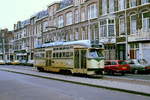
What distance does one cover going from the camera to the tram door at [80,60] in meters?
22.5

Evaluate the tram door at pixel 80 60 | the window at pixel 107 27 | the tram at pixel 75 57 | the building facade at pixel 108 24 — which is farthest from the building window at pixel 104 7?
the tram door at pixel 80 60

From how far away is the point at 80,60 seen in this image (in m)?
23.0

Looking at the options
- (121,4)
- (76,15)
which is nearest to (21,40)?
(76,15)

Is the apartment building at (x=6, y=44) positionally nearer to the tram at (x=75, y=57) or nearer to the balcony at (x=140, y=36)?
the balcony at (x=140, y=36)

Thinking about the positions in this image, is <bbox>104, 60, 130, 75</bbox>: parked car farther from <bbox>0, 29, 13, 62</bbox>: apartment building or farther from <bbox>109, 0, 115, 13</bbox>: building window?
<bbox>0, 29, 13, 62</bbox>: apartment building

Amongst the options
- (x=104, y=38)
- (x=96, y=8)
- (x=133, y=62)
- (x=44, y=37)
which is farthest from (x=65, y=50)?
(x=44, y=37)

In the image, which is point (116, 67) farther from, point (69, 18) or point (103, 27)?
point (69, 18)

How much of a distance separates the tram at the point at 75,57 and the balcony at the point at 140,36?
35.6ft

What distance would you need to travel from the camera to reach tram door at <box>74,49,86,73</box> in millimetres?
22542

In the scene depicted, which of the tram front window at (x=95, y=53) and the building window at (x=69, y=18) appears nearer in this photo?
the tram front window at (x=95, y=53)

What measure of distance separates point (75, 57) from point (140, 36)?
1266 cm

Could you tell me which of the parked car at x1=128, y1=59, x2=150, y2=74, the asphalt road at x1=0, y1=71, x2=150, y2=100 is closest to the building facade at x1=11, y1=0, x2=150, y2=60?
the parked car at x1=128, y1=59, x2=150, y2=74

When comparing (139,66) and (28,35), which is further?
(28,35)

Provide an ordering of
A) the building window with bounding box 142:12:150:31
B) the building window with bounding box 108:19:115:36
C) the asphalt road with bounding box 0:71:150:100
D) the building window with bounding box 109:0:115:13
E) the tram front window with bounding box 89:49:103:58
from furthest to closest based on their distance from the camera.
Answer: the building window with bounding box 109:0:115:13 < the building window with bounding box 108:19:115:36 < the building window with bounding box 142:12:150:31 < the tram front window with bounding box 89:49:103:58 < the asphalt road with bounding box 0:71:150:100
